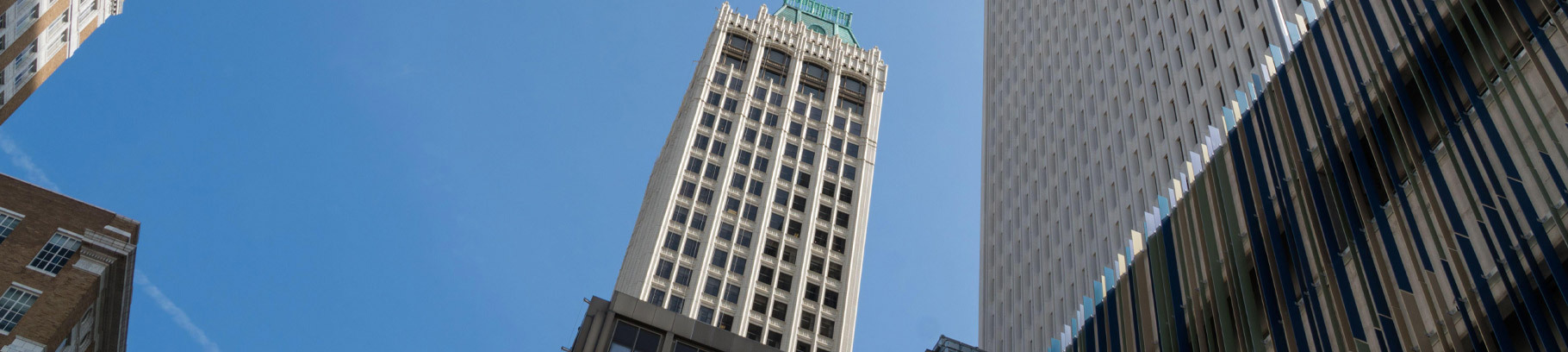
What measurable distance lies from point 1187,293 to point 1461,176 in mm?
10814

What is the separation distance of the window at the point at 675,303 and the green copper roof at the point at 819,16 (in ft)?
149

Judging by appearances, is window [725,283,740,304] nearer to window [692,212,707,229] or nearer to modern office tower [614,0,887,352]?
modern office tower [614,0,887,352]

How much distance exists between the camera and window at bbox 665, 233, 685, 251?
3076 inches

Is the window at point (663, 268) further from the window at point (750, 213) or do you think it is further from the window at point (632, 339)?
the window at point (632, 339)

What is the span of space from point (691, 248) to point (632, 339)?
36.5m

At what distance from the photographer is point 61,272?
4847 cm

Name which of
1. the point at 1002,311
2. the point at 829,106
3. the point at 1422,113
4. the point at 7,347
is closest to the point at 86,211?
the point at 7,347

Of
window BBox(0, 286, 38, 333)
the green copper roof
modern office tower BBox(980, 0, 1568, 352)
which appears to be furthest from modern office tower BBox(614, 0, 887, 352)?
window BBox(0, 286, 38, 333)

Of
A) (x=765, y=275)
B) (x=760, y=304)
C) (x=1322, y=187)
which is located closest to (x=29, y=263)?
(x=760, y=304)

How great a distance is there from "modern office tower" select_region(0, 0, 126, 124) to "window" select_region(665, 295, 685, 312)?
35.3 meters

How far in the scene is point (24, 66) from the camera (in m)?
52.2

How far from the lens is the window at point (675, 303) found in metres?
73.4

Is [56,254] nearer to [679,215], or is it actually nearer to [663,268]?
[663,268]

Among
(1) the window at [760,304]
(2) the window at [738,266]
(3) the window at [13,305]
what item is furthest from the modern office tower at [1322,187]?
(3) the window at [13,305]
